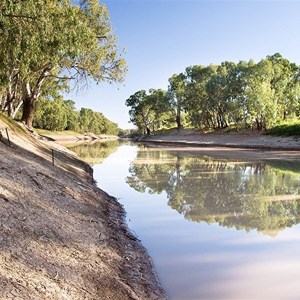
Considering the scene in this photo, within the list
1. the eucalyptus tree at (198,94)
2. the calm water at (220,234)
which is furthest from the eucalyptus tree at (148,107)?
the calm water at (220,234)

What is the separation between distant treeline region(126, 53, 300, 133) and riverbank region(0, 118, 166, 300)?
4052 centimetres

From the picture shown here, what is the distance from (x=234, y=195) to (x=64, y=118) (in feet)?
290

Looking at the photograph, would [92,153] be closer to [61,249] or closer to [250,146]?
[250,146]

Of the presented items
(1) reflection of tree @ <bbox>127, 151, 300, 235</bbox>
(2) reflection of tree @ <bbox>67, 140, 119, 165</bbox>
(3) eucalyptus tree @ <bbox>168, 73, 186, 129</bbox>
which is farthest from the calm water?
(3) eucalyptus tree @ <bbox>168, 73, 186, 129</bbox>

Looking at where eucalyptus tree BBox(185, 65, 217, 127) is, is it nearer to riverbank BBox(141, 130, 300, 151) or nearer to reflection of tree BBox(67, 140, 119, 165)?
riverbank BBox(141, 130, 300, 151)

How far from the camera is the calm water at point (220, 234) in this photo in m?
4.97

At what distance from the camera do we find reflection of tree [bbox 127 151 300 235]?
28.4ft

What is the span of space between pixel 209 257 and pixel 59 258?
107 inches

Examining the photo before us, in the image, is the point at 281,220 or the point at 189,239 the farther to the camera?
the point at 281,220

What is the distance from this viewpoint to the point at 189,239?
7016mm

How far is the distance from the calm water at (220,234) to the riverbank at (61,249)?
47cm

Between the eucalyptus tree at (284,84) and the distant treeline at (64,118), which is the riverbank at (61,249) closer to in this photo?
the distant treeline at (64,118)

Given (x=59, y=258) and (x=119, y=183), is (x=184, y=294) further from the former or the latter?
(x=119, y=183)

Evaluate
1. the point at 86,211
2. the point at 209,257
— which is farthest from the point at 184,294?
the point at 86,211
